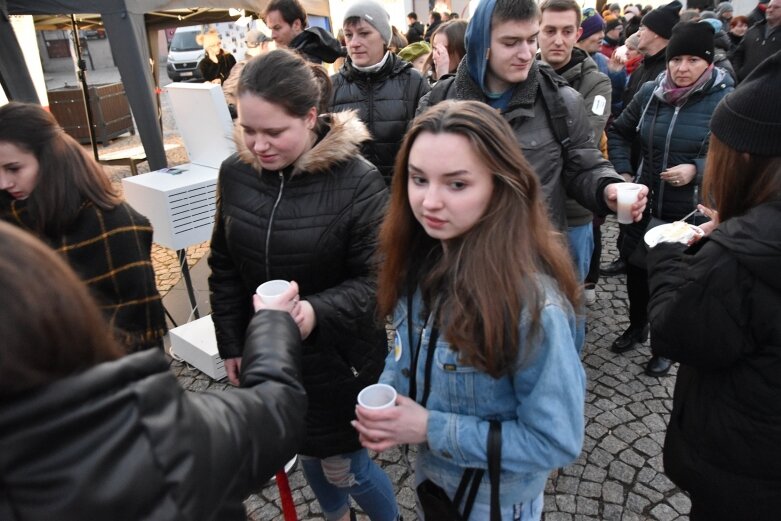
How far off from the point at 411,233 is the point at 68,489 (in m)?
1.11

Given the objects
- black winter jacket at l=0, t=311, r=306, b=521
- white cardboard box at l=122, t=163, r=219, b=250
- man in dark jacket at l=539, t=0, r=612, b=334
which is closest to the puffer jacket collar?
man in dark jacket at l=539, t=0, r=612, b=334

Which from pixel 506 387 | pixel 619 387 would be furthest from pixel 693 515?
pixel 619 387

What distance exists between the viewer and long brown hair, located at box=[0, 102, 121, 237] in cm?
217

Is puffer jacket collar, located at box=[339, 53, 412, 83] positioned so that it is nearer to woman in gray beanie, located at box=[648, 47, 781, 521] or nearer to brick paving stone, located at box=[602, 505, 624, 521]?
woman in gray beanie, located at box=[648, 47, 781, 521]

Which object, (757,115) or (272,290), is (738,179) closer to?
(757,115)

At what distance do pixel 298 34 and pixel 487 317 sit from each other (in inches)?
162

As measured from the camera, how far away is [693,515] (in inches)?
74.1

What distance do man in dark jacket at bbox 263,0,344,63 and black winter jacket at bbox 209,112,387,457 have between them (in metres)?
2.70

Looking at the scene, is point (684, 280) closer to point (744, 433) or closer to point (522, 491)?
point (744, 433)

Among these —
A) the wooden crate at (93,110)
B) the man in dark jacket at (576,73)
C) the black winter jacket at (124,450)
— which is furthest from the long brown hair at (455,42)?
the wooden crate at (93,110)

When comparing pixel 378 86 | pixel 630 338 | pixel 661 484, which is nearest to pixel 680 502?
pixel 661 484

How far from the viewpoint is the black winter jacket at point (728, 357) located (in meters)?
1.49

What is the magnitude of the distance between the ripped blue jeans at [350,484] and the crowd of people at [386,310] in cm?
1

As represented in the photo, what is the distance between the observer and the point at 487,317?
130cm
